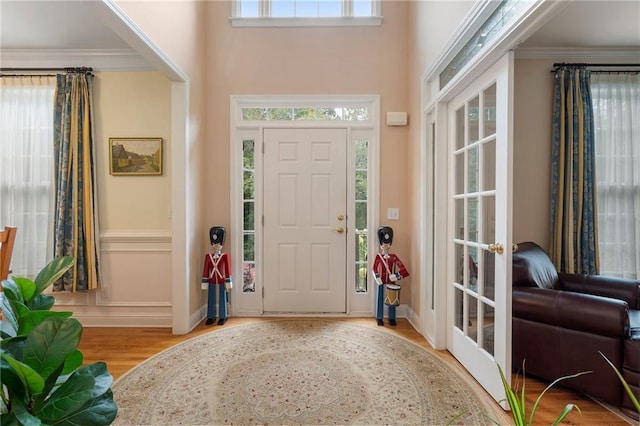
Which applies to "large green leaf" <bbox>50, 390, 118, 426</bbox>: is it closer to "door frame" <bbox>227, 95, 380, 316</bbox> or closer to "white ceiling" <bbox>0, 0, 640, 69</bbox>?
"white ceiling" <bbox>0, 0, 640, 69</bbox>

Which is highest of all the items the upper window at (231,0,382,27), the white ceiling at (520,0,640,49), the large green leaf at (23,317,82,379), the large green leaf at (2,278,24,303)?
the upper window at (231,0,382,27)

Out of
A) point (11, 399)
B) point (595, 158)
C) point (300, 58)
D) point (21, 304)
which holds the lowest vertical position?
point (11, 399)

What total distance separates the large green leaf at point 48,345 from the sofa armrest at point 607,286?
3.04m

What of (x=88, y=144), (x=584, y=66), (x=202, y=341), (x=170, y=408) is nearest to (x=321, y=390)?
(x=170, y=408)

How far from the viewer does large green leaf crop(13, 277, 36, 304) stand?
26.5 inches

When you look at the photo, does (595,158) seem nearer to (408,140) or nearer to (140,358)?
(408,140)

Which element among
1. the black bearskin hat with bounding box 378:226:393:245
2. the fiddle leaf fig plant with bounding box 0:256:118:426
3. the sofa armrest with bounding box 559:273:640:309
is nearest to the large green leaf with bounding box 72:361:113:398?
the fiddle leaf fig plant with bounding box 0:256:118:426

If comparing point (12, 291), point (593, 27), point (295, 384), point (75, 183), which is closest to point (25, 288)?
point (12, 291)

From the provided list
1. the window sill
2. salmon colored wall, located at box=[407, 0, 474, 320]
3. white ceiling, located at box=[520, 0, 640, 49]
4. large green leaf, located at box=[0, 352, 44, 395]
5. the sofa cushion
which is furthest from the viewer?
the window sill

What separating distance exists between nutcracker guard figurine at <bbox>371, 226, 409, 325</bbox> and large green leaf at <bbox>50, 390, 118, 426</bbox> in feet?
8.35

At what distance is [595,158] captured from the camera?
279 centimetres

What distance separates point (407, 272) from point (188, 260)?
2.11 meters

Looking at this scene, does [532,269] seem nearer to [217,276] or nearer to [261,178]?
[261,178]

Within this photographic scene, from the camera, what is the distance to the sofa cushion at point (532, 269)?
2123 mm
